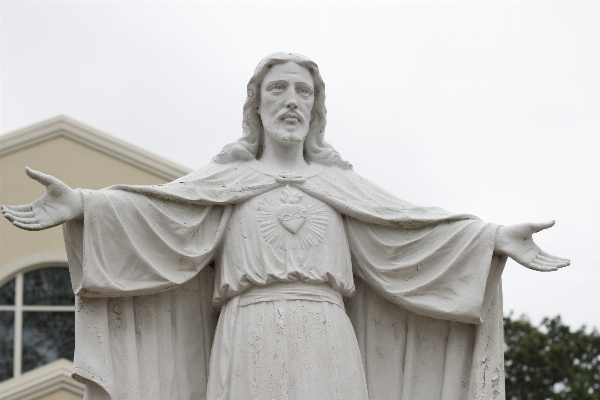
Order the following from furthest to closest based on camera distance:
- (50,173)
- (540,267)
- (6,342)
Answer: (50,173), (6,342), (540,267)

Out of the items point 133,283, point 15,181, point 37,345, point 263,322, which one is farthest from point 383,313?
point 15,181

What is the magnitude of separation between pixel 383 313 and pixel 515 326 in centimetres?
2668

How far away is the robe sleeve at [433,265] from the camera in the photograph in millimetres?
12430

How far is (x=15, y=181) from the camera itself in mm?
35500

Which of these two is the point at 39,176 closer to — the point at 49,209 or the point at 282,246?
the point at 49,209

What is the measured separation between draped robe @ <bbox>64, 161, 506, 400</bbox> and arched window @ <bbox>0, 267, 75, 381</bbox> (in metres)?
20.0

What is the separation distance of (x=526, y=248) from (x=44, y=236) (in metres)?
23.1

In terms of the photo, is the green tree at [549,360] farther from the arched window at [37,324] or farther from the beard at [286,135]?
the beard at [286,135]

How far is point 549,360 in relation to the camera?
38.1 meters

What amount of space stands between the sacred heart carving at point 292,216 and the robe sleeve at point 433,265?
474 mm

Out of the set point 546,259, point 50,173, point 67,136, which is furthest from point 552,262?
point 67,136

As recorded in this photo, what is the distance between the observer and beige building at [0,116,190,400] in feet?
108

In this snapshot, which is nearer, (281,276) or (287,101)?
(281,276)

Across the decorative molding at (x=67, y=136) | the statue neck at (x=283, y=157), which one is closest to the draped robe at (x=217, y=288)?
the statue neck at (x=283, y=157)
